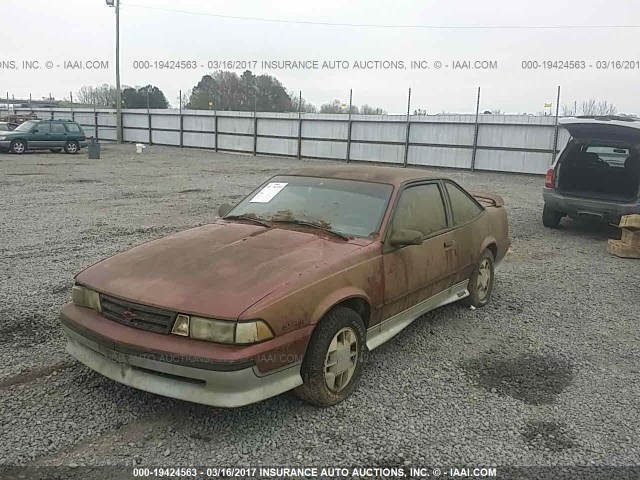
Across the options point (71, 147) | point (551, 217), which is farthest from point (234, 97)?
point (551, 217)

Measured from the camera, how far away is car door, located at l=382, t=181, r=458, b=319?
12.8ft

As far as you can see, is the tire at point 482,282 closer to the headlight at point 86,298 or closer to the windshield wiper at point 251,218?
the windshield wiper at point 251,218

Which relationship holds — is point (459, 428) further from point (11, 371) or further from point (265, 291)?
point (11, 371)

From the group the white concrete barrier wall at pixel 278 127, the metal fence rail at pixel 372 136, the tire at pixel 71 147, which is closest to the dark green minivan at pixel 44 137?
the tire at pixel 71 147

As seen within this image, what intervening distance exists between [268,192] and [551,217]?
704 centimetres

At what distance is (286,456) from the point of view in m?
2.91

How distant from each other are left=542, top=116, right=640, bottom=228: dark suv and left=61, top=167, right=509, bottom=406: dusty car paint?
18.0ft

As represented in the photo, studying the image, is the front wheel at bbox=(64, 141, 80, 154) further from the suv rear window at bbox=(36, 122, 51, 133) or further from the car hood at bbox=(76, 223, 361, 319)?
the car hood at bbox=(76, 223, 361, 319)

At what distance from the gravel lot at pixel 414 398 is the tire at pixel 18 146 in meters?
19.3

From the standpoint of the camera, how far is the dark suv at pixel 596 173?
28.1 feet

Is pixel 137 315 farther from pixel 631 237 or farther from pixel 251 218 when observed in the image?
pixel 631 237

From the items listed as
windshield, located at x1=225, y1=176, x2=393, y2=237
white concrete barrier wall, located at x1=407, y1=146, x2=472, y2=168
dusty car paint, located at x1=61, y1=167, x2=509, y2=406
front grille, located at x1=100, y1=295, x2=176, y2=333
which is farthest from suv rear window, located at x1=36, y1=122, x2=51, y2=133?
front grille, located at x1=100, y1=295, x2=176, y2=333

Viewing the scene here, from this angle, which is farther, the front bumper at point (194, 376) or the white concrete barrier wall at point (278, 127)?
the white concrete barrier wall at point (278, 127)

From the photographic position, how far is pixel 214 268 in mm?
3355
